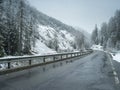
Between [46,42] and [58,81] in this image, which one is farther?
[46,42]

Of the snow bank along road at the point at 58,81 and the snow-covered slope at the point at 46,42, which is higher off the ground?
the snow-covered slope at the point at 46,42

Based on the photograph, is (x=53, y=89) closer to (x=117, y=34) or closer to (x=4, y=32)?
(x=4, y=32)

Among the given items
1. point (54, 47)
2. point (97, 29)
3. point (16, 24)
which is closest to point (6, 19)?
point (16, 24)

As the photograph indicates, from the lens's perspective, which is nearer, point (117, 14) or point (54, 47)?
point (54, 47)

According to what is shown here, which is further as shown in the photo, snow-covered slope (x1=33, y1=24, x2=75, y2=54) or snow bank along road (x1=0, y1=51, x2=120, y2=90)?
snow-covered slope (x1=33, y1=24, x2=75, y2=54)

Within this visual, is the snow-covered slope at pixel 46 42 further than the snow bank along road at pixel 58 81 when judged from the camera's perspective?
Yes

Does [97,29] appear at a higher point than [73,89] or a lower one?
higher

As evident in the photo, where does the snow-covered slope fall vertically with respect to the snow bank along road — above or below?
above

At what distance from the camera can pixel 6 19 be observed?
49.4 metres

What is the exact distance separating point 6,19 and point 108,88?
4636cm

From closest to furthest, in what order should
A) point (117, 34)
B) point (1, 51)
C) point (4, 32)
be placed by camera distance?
1. point (1, 51)
2. point (4, 32)
3. point (117, 34)

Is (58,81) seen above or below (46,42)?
below

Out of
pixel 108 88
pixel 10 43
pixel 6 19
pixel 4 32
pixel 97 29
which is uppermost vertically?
pixel 97 29

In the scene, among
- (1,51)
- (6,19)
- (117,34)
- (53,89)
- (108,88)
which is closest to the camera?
(53,89)
